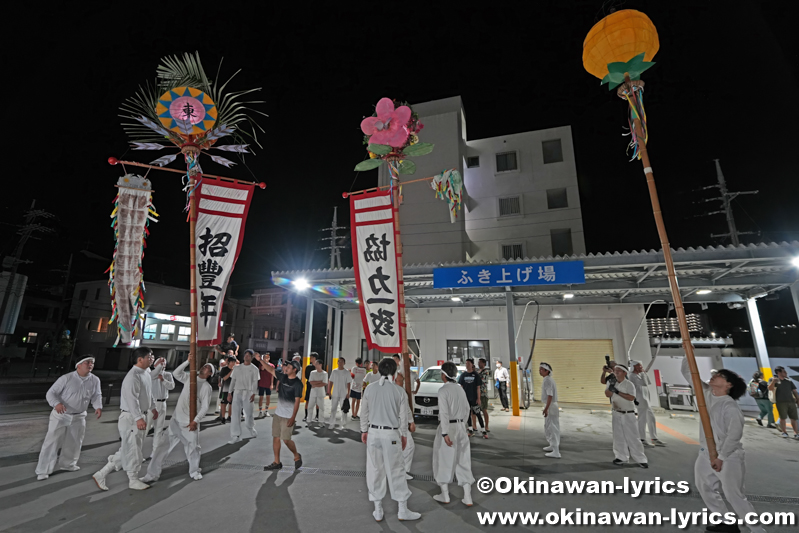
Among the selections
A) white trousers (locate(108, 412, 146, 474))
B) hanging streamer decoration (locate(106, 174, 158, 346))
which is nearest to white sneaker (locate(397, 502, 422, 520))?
white trousers (locate(108, 412, 146, 474))

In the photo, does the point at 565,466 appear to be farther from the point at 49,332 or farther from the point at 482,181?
the point at 49,332

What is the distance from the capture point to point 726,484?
3779mm

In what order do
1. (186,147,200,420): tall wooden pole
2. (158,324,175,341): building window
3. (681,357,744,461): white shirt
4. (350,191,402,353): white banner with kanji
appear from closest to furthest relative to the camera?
(681,357,744,461): white shirt < (186,147,200,420): tall wooden pole < (350,191,402,353): white banner with kanji < (158,324,175,341): building window

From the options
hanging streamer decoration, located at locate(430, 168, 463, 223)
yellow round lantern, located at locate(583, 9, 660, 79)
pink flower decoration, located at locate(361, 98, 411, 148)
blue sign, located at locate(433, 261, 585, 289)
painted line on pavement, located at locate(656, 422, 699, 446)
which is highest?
yellow round lantern, located at locate(583, 9, 660, 79)

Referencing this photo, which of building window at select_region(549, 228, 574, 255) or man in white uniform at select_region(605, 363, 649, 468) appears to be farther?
building window at select_region(549, 228, 574, 255)

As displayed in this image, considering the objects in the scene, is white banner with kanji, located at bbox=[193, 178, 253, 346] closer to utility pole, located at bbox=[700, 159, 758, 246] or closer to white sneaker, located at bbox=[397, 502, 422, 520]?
white sneaker, located at bbox=[397, 502, 422, 520]

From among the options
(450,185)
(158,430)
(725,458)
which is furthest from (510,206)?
(158,430)

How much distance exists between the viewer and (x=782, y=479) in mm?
5691

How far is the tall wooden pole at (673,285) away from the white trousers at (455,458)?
8.94ft

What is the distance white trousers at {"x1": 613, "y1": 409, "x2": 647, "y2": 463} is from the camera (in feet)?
20.7

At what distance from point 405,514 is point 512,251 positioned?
1879 cm

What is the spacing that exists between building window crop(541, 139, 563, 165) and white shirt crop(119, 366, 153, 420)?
22.2 m

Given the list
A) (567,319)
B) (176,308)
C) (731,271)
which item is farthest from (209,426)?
(176,308)

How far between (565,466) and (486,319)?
10.8 m
